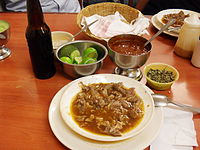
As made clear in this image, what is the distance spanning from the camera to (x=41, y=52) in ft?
3.82

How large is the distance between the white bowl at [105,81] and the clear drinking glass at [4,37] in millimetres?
597

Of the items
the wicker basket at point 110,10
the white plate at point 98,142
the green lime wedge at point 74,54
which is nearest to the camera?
the white plate at point 98,142

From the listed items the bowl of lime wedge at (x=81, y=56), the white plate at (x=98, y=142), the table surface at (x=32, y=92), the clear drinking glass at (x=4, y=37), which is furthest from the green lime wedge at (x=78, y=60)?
the clear drinking glass at (x=4, y=37)

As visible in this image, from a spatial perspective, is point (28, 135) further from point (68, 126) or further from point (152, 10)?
point (152, 10)

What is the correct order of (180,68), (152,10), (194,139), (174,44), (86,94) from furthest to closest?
(152,10) < (174,44) < (180,68) < (86,94) < (194,139)

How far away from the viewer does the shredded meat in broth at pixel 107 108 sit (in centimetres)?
94

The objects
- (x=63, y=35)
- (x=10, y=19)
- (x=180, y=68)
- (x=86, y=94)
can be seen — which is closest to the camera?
(x=86, y=94)

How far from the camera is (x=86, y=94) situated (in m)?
1.10

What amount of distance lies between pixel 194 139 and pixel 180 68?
576 millimetres

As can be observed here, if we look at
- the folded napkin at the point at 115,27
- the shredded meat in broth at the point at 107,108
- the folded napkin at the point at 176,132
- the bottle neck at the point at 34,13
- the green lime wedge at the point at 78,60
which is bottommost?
the folded napkin at the point at 176,132

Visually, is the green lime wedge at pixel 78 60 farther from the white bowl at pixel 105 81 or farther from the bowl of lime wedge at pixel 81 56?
the white bowl at pixel 105 81

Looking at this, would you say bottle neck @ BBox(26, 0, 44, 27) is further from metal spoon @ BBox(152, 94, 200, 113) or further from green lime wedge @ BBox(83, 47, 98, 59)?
metal spoon @ BBox(152, 94, 200, 113)

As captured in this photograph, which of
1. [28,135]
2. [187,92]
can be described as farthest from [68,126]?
[187,92]

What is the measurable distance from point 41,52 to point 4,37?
0.37 metres
